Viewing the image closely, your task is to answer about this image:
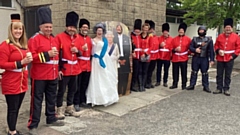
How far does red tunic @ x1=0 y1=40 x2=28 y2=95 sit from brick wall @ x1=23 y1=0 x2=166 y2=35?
2321mm

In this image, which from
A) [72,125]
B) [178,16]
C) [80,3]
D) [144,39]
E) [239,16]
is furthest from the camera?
[178,16]

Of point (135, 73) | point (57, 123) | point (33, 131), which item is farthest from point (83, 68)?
point (135, 73)

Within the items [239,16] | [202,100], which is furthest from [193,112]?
[239,16]

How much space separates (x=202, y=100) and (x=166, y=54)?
1.82m

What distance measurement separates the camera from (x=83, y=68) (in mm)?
5039

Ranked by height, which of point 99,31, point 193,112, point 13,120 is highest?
point 99,31

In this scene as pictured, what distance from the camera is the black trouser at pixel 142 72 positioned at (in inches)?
273

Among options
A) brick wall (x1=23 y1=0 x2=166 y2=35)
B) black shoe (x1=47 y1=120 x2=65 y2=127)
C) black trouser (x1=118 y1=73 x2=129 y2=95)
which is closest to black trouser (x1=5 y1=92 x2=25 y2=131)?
black shoe (x1=47 y1=120 x2=65 y2=127)

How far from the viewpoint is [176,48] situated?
7.17 meters

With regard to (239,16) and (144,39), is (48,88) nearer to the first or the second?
(144,39)

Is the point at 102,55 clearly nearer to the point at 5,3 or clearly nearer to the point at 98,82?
the point at 98,82

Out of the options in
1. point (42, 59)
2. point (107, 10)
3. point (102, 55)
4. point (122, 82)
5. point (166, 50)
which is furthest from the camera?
point (166, 50)

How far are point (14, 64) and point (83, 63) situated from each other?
1.76 meters

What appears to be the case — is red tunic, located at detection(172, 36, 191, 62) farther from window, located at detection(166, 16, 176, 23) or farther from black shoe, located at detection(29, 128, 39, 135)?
window, located at detection(166, 16, 176, 23)
